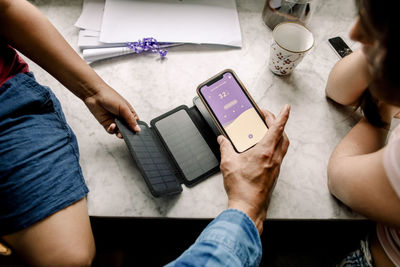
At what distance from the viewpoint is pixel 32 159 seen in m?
0.59

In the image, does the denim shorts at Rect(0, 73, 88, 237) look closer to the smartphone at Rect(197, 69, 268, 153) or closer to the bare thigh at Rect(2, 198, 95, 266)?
the bare thigh at Rect(2, 198, 95, 266)

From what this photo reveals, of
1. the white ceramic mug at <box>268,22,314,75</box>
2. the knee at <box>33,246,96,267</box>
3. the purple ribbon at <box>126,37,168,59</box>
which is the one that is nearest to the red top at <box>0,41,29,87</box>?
the purple ribbon at <box>126,37,168,59</box>

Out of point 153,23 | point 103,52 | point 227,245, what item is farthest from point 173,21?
point 227,245

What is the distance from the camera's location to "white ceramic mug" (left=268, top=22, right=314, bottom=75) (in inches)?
27.2

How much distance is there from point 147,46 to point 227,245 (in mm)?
565

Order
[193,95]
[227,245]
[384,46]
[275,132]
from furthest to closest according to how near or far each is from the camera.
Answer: [193,95], [275,132], [227,245], [384,46]

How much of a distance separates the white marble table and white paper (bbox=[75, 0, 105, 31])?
0.03 m

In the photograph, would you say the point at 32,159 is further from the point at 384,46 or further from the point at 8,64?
the point at 384,46

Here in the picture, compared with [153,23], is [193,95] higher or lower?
lower

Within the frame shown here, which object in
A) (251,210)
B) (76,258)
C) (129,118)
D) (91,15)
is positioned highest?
(91,15)

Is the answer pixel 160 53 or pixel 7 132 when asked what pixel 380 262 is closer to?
pixel 160 53

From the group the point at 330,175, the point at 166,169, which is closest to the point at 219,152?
the point at 166,169

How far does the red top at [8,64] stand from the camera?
63 centimetres

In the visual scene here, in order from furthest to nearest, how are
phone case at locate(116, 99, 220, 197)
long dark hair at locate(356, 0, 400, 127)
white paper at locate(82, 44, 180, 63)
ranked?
white paper at locate(82, 44, 180, 63), phone case at locate(116, 99, 220, 197), long dark hair at locate(356, 0, 400, 127)
